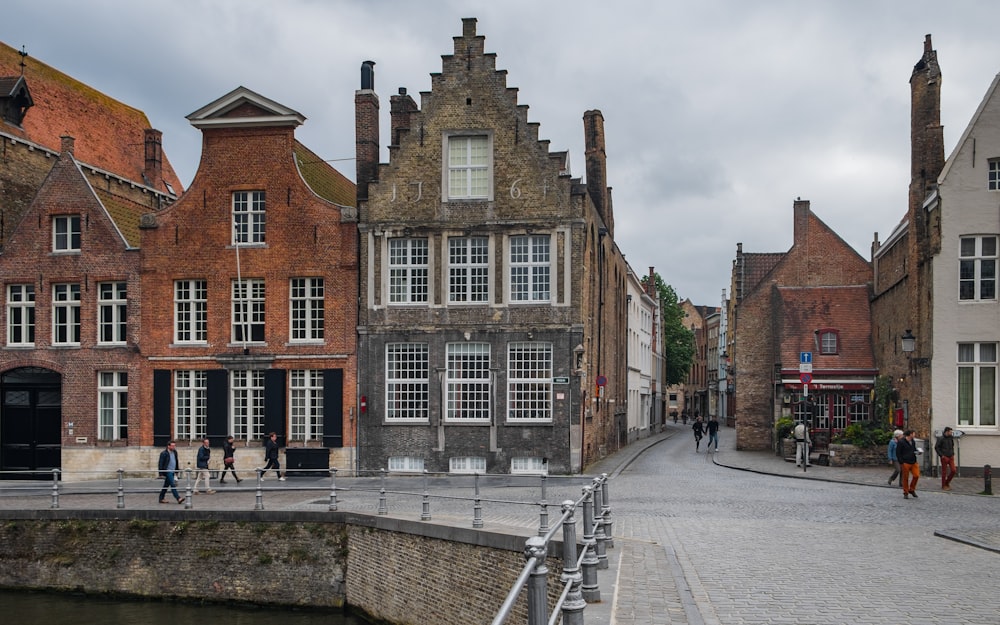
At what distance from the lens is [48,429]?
3138cm

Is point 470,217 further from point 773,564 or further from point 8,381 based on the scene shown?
point 773,564

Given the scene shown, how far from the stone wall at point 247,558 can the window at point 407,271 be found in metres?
10.4

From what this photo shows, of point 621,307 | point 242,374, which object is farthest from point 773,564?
point 621,307

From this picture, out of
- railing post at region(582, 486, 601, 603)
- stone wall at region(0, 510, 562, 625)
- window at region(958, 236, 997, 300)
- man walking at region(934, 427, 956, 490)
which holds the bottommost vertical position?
stone wall at region(0, 510, 562, 625)

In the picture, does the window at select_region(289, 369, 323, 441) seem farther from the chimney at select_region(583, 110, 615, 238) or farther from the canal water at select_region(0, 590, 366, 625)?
the chimney at select_region(583, 110, 615, 238)

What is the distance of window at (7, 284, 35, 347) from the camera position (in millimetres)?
31594

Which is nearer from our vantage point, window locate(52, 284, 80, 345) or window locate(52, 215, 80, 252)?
window locate(52, 284, 80, 345)

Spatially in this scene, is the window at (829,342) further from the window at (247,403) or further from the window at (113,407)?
the window at (113,407)

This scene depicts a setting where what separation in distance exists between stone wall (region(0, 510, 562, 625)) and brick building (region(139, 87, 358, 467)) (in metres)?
8.26

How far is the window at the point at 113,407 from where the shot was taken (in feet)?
101

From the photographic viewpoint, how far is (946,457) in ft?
80.6

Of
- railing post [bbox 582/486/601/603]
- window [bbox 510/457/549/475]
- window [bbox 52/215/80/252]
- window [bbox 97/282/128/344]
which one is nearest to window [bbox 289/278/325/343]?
window [bbox 97/282/128/344]

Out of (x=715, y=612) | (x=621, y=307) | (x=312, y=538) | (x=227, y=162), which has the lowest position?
(x=312, y=538)

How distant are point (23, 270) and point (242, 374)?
815 centimetres
